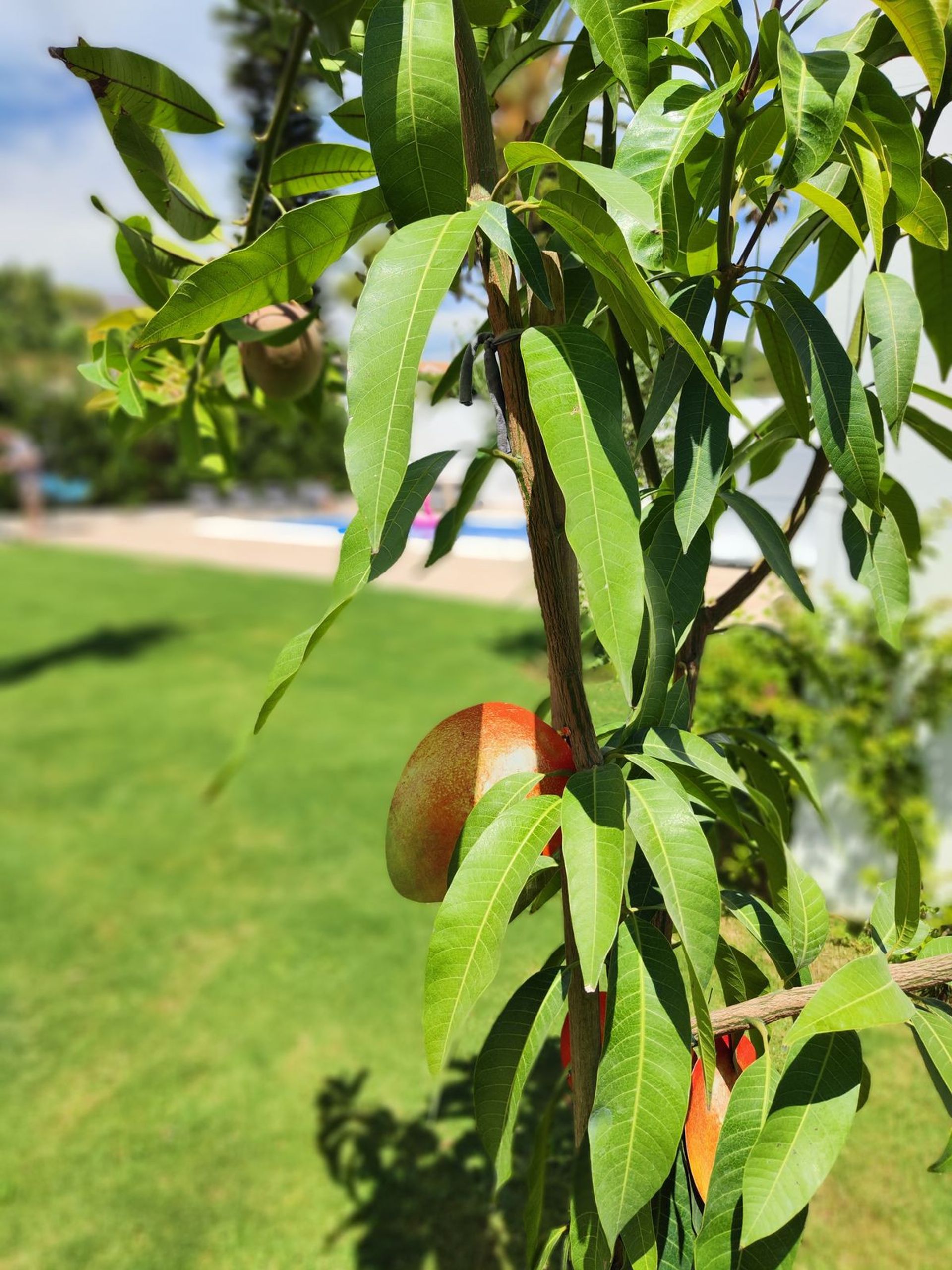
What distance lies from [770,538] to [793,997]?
339 millimetres

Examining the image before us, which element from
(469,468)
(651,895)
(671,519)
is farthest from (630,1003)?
(469,468)

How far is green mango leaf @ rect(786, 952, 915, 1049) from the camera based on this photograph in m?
0.56

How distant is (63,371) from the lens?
25859 millimetres

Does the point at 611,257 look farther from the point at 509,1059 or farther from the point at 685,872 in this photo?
the point at 509,1059

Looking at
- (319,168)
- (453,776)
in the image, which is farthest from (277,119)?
(453,776)

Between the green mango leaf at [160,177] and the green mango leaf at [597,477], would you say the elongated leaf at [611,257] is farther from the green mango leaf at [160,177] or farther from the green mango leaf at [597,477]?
the green mango leaf at [160,177]

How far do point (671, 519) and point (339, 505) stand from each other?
21.9 m

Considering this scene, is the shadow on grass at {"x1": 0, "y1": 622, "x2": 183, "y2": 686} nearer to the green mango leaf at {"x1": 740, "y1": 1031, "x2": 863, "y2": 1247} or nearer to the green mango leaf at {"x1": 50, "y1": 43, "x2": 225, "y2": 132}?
the green mango leaf at {"x1": 50, "y1": 43, "x2": 225, "y2": 132}

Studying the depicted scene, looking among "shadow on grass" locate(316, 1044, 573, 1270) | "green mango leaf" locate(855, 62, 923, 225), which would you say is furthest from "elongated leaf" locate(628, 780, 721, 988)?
"shadow on grass" locate(316, 1044, 573, 1270)

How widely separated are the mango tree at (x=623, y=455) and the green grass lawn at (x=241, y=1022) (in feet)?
0.98

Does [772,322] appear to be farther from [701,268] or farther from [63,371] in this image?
[63,371]

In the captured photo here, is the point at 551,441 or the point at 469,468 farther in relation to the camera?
the point at 469,468

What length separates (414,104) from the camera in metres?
0.50

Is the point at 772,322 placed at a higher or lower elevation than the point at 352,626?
higher
